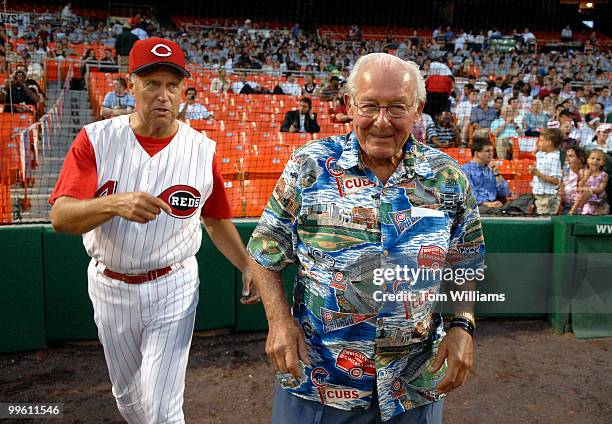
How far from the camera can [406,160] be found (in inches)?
67.9

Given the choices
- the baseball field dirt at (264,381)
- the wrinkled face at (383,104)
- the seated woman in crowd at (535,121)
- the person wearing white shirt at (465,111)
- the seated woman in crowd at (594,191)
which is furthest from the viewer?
the seated woman in crowd at (535,121)

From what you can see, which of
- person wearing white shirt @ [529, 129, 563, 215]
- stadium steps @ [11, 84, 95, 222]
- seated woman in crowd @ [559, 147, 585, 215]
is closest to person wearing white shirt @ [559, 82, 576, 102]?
person wearing white shirt @ [529, 129, 563, 215]

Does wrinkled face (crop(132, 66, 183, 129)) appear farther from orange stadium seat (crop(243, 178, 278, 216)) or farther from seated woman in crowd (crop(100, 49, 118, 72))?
seated woman in crowd (crop(100, 49, 118, 72))

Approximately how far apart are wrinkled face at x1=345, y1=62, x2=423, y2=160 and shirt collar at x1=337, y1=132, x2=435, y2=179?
0.11 feet

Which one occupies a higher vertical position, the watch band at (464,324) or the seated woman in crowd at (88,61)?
the seated woman in crowd at (88,61)

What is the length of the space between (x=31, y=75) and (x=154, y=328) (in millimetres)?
9250

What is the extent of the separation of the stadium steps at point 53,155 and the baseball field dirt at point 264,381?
1.15 m

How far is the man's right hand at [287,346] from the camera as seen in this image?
5.42 feet

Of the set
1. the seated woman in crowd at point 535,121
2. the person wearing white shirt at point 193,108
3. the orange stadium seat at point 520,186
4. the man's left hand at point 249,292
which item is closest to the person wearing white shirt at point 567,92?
the seated woman in crowd at point 535,121

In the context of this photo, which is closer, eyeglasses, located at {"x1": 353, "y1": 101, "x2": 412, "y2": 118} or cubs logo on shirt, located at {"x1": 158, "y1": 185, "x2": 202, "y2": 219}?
eyeglasses, located at {"x1": 353, "y1": 101, "x2": 412, "y2": 118}

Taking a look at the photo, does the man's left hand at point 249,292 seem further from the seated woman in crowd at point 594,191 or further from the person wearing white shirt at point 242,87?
the person wearing white shirt at point 242,87

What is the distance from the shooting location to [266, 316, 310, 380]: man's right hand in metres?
1.65

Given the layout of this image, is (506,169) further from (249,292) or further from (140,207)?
(140,207)

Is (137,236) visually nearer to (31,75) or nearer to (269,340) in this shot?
(269,340)
